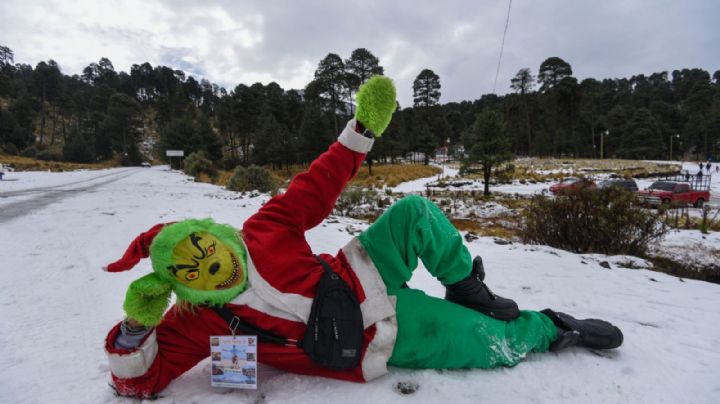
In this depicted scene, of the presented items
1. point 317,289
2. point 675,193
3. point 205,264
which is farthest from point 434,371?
point 675,193

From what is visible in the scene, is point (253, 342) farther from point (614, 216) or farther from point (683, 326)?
point (614, 216)

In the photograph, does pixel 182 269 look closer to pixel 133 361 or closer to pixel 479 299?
pixel 133 361

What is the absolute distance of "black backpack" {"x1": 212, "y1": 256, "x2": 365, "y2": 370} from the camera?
1335 millimetres

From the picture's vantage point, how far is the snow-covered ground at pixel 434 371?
1.34 meters

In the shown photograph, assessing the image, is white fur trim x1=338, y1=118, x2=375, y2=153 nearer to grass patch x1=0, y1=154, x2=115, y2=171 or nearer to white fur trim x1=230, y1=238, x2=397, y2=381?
white fur trim x1=230, y1=238, x2=397, y2=381

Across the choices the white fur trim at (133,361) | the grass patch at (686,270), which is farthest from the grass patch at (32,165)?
the grass patch at (686,270)

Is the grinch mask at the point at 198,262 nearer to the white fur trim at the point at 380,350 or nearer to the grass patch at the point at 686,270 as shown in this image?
the white fur trim at the point at 380,350

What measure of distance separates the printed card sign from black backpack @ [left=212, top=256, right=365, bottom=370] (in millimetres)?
43

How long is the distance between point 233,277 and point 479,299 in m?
1.09

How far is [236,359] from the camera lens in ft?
4.35

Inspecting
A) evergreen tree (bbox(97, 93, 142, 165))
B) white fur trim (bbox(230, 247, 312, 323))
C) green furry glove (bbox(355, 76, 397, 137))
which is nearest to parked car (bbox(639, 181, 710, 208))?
green furry glove (bbox(355, 76, 397, 137))

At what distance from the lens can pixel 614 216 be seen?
14.9 feet

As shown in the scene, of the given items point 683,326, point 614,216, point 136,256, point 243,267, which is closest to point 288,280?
point 243,267

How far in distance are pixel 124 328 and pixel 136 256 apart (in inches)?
Answer: 10.9
